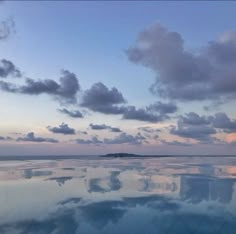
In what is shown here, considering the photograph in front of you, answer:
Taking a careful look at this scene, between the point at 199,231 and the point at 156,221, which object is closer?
the point at 199,231

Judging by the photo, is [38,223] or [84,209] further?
[84,209]

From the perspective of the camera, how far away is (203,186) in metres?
24.5

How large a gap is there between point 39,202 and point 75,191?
409cm

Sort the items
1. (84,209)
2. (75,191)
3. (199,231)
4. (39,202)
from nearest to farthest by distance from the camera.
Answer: (199,231) < (84,209) < (39,202) < (75,191)

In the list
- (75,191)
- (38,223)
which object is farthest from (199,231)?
(75,191)

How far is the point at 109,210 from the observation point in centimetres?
1647

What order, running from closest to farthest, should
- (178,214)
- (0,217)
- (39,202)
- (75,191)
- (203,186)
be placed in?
(0,217)
(178,214)
(39,202)
(75,191)
(203,186)

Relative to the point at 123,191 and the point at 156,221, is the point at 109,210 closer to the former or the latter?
the point at 156,221

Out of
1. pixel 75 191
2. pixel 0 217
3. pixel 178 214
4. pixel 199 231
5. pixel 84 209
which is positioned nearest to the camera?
pixel 199 231

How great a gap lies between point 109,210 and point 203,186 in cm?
1065

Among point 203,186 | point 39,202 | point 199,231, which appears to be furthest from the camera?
point 203,186

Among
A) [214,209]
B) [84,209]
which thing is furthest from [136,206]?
[214,209]

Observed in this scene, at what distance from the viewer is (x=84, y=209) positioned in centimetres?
1658

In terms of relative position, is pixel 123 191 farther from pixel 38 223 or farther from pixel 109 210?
pixel 38 223
